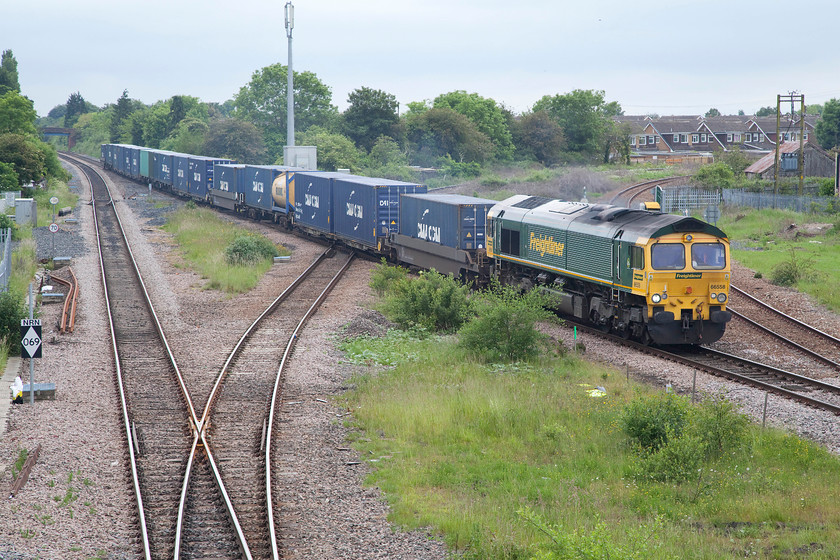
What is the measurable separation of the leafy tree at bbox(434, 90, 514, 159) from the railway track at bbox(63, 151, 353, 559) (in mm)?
74824

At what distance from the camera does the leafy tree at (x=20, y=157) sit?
197 ft

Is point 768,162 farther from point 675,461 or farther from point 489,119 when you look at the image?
point 675,461

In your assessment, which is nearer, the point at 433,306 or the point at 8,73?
the point at 433,306

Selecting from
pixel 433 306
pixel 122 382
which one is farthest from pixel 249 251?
pixel 122 382

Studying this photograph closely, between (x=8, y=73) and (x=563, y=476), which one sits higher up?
(x=8, y=73)

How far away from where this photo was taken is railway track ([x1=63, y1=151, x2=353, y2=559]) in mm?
10969

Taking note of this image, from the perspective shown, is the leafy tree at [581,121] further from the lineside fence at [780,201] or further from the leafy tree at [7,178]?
the leafy tree at [7,178]

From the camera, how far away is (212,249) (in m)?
40.2

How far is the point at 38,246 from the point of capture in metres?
41.3

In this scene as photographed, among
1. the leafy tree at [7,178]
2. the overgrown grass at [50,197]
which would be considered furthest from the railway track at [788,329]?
the leafy tree at [7,178]

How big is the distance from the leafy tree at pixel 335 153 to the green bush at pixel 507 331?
5649 centimetres

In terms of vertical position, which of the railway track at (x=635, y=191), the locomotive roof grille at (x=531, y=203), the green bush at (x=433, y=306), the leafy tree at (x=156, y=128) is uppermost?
the leafy tree at (x=156, y=128)

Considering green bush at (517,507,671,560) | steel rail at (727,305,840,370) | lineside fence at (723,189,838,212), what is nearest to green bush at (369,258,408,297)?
steel rail at (727,305,840,370)

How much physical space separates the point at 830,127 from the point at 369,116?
1941 inches
